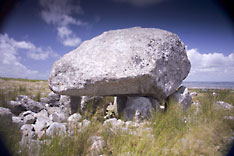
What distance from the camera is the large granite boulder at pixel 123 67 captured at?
391 centimetres

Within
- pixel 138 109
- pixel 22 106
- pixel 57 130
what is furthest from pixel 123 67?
pixel 22 106

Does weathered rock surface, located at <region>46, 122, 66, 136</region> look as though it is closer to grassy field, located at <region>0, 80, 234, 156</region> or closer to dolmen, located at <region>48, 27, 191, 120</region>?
grassy field, located at <region>0, 80, 234, 156</region>

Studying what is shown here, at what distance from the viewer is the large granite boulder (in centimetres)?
391

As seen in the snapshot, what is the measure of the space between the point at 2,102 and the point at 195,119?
6.13 m

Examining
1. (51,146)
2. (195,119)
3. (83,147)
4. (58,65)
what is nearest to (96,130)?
(83,147)

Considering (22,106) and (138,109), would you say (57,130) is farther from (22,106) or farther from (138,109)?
(22,106)

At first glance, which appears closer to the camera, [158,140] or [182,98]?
[158,140]

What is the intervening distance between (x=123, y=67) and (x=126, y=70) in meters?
0.12

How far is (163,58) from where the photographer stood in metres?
4.48

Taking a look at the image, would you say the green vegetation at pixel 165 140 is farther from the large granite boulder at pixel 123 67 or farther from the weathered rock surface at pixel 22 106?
the weathered rock surface at pixel 22 106

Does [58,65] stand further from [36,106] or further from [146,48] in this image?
[146,48]

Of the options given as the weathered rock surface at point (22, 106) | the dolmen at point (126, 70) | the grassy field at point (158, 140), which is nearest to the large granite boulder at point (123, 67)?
the dolmen at point (126, 70)

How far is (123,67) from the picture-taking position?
392 centimetres

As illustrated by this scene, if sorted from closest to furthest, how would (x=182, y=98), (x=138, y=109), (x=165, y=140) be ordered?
(x=165, y=140)
(x=138, y=109)
(x=182, y=98)
